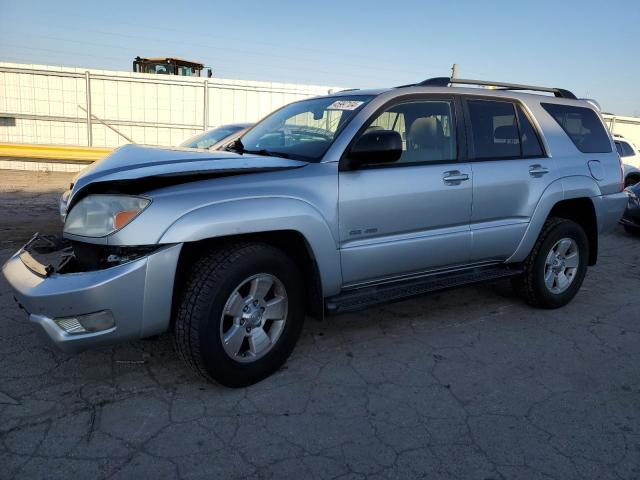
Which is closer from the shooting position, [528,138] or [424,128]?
[424,128]

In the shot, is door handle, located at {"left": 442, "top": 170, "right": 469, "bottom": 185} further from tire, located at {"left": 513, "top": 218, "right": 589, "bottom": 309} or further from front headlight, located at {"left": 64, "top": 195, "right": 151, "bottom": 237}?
front headlight, located at {"left": 64, "top": 195, "right": 151, "bottom": 237}

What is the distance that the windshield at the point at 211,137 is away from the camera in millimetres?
7469

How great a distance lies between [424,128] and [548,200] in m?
1.32

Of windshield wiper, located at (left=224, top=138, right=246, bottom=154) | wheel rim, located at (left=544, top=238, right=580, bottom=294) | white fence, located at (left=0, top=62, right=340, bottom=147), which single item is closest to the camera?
windshield wiper, located at (left=224, top=138, right=246, bottom=154)

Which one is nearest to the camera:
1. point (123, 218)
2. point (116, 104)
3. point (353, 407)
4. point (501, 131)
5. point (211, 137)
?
point (123, 218)

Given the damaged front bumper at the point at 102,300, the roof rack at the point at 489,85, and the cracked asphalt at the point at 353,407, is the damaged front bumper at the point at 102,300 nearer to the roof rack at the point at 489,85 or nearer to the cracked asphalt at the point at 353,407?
the cracked asphalt at the point at 353,407

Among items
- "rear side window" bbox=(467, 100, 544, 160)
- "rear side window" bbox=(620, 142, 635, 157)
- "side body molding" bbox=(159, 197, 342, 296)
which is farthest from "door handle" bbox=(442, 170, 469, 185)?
"rear side window" bbox=(620, 142, 635, 157)

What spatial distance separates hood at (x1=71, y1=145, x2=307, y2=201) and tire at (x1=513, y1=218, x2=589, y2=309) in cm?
234

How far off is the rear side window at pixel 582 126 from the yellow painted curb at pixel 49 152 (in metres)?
Answer: 10.5

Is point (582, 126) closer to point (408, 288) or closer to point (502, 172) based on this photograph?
point (502, 172)

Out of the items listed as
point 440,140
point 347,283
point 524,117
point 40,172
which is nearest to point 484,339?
point 347,283

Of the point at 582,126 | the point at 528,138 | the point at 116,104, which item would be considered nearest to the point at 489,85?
the point at 528,138

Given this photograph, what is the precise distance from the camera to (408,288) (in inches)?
143

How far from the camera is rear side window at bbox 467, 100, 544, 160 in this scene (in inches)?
158
